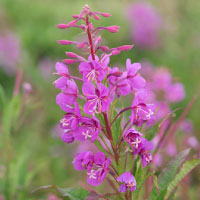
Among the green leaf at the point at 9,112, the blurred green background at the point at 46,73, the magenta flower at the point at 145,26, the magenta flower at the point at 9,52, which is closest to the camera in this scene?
the green leaf at the point at 9,112

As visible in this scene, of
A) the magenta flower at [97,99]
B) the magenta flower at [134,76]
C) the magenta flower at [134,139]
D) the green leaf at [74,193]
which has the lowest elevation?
the green leaf at [74,193]

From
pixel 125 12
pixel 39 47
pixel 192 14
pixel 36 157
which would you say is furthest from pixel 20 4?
pixel 36 157

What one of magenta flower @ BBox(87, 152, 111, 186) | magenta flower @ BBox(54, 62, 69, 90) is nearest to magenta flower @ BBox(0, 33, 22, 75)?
magenta flower @ BBox(54, 62, 69, 90)

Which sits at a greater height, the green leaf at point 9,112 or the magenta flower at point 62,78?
the magenta flower at point 62,78

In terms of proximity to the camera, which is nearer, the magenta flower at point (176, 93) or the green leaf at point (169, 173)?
the green leaf at point (169, 173)

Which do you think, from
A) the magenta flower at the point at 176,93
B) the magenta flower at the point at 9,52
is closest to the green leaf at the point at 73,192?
→ the magenta flower at the point at 176,93

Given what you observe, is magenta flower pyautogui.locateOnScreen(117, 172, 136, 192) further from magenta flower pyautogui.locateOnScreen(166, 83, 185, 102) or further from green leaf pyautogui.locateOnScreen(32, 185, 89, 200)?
magenta flower pyautogui.locateOnScreen(166, 83, 185, 102)

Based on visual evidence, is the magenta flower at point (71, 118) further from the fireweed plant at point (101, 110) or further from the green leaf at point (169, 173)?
the green leaf at point (169, 173)
